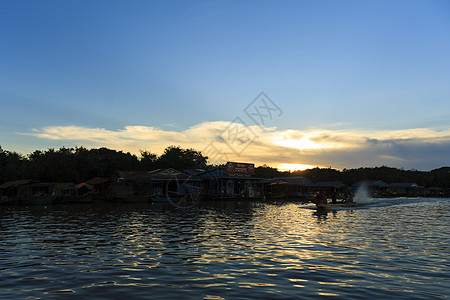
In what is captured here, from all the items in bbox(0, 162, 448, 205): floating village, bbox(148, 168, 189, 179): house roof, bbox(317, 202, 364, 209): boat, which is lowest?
bbox(317, 202, 364, 209): boat

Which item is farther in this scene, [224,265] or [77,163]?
[77,163]

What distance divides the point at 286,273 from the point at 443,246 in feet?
29.6

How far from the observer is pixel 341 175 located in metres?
127

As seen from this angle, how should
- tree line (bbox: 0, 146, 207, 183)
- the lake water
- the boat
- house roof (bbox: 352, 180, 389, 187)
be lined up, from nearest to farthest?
the lake water < the boat < tree line (bbox: 0, 146, 207, 183) < house roof (bbox: 352, 180, 389, 187)

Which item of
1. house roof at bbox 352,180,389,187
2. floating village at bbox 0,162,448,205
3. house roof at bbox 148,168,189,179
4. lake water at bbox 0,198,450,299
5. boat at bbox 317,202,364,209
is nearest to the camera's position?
lake water at bbox 0,198,450,299

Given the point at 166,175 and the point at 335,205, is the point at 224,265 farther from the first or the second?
the point at 166,175

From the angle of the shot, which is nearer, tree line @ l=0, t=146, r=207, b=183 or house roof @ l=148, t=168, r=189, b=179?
house roof @ l=148, t=168, r=189, b=179

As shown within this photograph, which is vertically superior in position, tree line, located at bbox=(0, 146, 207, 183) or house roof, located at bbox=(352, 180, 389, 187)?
tree line, located at bbox=(0, 146, 207, 183)

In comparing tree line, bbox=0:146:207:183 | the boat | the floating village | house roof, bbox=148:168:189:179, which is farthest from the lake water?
tree line, bbox=0:146:207:183

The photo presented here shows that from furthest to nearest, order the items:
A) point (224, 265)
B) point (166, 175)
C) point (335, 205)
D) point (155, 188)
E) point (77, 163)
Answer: point (77, 163)
point (155, 188)
point (166, 175)
point (335, 205)
point (224, 265)

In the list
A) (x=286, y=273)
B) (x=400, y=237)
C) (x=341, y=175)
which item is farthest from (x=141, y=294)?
(x=341, y=175)

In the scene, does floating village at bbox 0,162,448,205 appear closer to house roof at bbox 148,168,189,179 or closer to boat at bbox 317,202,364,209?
house roof at bbox 148,168,189,179

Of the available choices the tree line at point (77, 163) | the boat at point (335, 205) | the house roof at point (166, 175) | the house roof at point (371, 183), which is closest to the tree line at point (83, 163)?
the tree line at point (77, 163)

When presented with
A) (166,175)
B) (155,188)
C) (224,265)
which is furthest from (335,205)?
(155,188)
